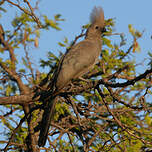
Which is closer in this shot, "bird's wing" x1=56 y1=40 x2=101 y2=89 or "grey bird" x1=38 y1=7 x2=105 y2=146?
"grey bird" x1=38 y1=7 x2=105 y2=146

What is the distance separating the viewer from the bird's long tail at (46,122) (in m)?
4.38

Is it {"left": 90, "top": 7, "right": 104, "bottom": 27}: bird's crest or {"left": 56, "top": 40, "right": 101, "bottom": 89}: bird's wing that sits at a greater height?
{"left": 90, "top": 7, "right": 104, "bottom": 27}: bird's crest

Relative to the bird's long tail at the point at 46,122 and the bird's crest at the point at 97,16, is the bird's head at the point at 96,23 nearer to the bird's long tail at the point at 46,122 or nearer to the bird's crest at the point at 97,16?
the bird's crest at the point at 97,16

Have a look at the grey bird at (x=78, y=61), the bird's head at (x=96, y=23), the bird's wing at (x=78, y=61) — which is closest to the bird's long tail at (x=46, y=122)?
the grey bird at (x=78, y=61)

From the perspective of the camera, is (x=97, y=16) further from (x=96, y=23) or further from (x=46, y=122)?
(x=46, y=122)

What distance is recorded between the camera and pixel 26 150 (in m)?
4.85

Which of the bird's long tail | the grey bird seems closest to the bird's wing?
the grey bird

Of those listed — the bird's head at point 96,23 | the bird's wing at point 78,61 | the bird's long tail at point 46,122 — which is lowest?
the bird's long tail at point 46,122

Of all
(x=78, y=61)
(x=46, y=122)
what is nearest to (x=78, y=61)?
(x=78, y=61)

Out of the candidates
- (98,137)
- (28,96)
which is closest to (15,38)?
(28,96)

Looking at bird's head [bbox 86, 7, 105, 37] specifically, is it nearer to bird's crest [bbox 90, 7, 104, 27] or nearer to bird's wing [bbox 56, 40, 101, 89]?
bird's crest [bbox 90, 7, 104, 27]

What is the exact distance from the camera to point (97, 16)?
609cm

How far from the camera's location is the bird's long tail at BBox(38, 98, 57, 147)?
14.4 feet

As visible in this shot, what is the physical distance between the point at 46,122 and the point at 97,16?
2756 millimetres
